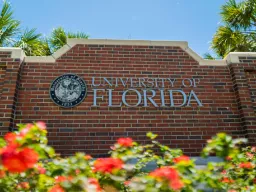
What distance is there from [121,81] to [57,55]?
1.56 meters

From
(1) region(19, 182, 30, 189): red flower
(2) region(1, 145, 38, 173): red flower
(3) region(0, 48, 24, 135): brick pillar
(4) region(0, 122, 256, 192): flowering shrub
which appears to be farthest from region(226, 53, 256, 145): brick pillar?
(2) region(1, 145, 38, 173): red flower

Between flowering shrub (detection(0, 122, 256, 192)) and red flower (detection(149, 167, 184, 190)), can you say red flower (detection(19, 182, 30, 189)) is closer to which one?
flowering shrub (detection(0, 122, 256, 192))

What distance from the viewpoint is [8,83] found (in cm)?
536

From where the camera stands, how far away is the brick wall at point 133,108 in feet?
17.2

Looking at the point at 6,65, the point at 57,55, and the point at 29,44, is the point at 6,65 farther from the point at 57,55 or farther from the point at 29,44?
the point at 29,44

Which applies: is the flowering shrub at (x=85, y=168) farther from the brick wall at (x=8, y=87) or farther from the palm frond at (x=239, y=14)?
the palm frond at (x=239, y=14)

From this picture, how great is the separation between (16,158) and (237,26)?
9464 mm

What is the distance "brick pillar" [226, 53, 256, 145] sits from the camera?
17.8ft

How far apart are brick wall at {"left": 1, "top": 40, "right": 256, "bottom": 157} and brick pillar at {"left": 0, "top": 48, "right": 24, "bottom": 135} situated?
0.17m

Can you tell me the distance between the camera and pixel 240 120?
18.4ft

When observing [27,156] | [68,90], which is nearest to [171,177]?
[27,156]

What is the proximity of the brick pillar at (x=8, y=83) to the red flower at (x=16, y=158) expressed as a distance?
3.85 m

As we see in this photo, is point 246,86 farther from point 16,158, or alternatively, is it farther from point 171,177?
point 16,158

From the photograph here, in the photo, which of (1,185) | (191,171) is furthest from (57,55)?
(191,171)
